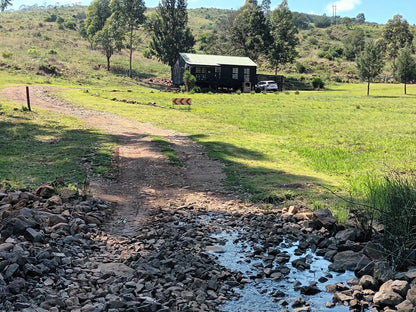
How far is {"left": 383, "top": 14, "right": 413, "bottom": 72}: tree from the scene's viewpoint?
8244 centimetres

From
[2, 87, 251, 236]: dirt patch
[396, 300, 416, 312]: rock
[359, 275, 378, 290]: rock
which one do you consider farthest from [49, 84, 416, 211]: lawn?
[396, 300, 416, 312]: rock

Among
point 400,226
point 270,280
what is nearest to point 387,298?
point 400,226

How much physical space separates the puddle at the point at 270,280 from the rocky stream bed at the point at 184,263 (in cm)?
2

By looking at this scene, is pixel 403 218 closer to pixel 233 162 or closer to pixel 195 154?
pixel 233 162

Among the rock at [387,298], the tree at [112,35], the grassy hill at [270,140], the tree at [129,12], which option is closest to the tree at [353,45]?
the tree at [129,12]

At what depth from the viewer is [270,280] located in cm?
692

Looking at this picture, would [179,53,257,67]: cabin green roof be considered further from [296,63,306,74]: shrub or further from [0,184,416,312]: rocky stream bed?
[0,184,416,312]: rocky stream bed

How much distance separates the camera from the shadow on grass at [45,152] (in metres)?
12.1

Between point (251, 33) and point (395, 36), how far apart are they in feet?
92.4

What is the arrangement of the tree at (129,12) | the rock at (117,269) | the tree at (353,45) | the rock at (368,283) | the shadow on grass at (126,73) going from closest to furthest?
1. the rock at (368,283)
2. the rock at (117,269)
3. the tree at (129,12)
4. the shadow on grass at (126,73)
5. the tree at (353,45)

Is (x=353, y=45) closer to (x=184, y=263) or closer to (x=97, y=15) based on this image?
(x=97, y=15)

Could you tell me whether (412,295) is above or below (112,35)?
below

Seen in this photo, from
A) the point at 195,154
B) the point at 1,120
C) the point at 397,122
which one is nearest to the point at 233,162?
the point at 195,154

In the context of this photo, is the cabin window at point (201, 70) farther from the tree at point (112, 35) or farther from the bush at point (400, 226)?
the bush at point (400, 226)
